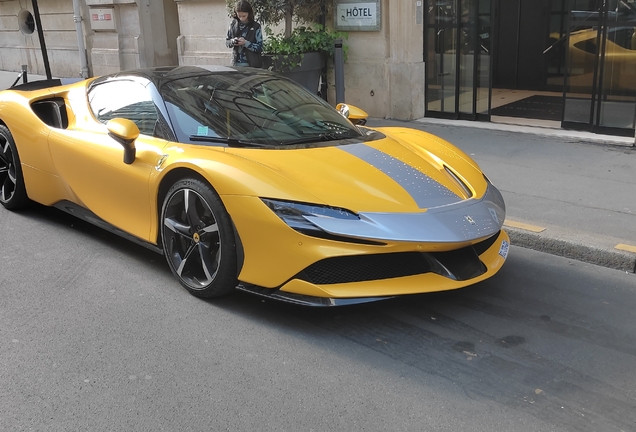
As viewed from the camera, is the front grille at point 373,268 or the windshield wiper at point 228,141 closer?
the front grille at point 373,268

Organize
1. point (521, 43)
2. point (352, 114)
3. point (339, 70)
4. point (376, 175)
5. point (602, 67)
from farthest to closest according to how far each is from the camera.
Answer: point (521, 43) → point (339, 70) → point (602, 67) → point (352, 114) → point (376, 175)

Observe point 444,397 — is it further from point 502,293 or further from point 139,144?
point 139,144

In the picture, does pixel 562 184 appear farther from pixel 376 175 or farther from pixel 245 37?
pixel 245 37

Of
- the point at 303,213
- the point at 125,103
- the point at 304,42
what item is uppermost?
Answer: the point at 304,42

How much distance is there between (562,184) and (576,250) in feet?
5.86

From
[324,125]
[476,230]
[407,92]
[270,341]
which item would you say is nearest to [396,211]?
[476,230]

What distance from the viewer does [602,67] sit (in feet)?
28.4

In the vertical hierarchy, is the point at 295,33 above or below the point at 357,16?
below

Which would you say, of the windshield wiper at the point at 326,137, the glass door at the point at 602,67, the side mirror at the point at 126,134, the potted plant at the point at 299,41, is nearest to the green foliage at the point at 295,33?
the potted plant at the point at 299,41

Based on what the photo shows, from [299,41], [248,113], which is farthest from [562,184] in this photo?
[299,41]

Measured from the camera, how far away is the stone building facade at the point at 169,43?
1044 cm

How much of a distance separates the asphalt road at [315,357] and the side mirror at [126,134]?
84 cm

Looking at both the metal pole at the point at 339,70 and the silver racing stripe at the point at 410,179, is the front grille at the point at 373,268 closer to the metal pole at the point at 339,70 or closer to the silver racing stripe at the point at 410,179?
the silver racing stripe at the point at 410,179

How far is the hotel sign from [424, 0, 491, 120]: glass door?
783 mm
